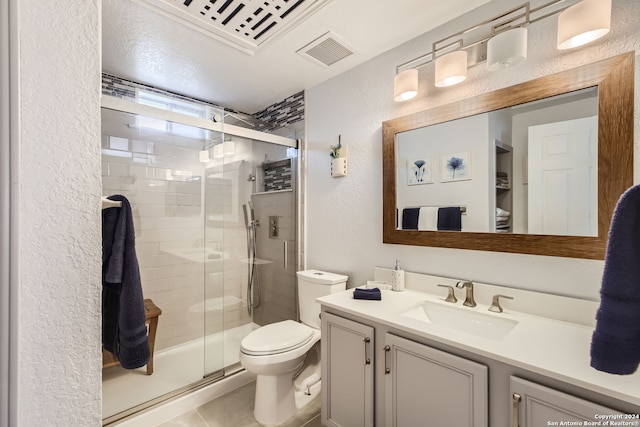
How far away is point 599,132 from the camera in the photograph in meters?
1.18

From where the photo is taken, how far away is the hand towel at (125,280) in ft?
3.07

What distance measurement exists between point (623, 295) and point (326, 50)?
6.18 feet

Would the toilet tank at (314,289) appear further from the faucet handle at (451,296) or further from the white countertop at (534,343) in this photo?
the faucet handle at (451,296)

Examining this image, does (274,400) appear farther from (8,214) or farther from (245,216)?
(8,214)

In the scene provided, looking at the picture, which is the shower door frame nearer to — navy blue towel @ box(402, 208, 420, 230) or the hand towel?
the hand towel

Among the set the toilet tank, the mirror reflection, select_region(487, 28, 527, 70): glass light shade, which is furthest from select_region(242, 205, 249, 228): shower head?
select_region(487, 28, 527, 70): glass light shade

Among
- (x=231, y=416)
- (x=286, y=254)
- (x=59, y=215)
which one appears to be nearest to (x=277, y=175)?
(x=286, y=254)

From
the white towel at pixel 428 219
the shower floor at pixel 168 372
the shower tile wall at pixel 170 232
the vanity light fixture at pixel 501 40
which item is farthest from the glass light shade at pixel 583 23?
the shower floor at pixel 168 372

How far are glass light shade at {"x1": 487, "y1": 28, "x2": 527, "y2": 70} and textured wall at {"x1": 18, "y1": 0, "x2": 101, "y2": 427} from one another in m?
1.50

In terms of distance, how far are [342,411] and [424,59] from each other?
6.66 ft

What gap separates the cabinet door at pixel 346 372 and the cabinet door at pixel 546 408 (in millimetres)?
585

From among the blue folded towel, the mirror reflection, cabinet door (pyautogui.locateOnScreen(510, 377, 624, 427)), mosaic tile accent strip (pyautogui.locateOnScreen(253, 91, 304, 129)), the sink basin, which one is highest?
mosaic tile accent strip (pyautogui.locateOnScreen(253, 91, 304, 129))

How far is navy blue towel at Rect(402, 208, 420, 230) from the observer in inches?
69.4

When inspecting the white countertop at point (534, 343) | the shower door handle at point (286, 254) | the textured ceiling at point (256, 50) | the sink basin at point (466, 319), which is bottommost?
the sink basin at point (466, 319)
